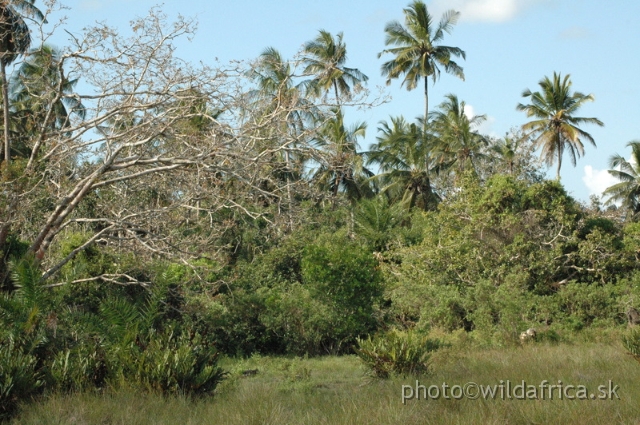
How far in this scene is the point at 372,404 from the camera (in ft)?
22.7

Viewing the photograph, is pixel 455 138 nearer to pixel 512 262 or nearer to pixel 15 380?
pixel 512 262

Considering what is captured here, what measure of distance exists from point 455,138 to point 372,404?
27.0 metres

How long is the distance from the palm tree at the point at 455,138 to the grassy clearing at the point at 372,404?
2224cm

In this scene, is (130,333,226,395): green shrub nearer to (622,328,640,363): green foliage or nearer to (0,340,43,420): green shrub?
(0,340,43,420): green shrub

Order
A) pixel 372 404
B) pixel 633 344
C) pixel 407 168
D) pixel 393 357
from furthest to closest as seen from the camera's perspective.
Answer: pixel 407 168 → pixel 633 344 → pixel 393 357 → pixel 372 404

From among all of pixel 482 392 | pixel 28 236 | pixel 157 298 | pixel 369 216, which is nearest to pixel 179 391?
pixel 157 298

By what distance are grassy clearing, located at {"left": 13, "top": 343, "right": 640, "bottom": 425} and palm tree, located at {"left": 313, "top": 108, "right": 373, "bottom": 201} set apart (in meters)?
4.51

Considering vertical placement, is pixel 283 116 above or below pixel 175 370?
above

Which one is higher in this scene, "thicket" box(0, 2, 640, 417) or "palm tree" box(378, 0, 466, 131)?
"palm tree" box(378, 0, 466, 131)

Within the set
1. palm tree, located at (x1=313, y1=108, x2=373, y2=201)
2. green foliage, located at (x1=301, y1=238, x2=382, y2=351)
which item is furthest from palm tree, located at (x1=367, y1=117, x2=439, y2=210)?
green foliage, located at (x1=301, y1=238, x2=382, y2=351)

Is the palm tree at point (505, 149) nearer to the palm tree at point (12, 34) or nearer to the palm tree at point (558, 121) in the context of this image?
the palm tree at point (558, 121)

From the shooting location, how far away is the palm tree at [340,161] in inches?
520

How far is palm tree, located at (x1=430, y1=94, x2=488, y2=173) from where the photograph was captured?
107 feet

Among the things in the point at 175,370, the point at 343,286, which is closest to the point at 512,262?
the point at 343,286
